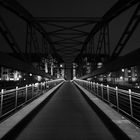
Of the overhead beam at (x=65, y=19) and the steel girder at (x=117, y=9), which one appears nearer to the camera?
the steel girder at (x=117, y=9)

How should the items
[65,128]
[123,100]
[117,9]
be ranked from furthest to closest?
1. [117,9]
2. [123,100]
3. [65,128]

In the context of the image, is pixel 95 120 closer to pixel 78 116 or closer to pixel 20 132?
pixel 78 116

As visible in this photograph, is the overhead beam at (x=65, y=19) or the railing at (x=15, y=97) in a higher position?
the overhead beam at (x=65, y=19)

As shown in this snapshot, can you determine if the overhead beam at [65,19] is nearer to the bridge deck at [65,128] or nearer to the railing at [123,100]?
the railing at [123,100]

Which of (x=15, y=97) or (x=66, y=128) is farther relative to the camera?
(x=15, y=97)

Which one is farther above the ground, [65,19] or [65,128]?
[65,19]

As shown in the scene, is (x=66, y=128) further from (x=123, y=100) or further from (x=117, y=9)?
(x=117, y=9)

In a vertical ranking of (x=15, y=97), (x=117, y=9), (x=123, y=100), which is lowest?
(x=123, y=100)

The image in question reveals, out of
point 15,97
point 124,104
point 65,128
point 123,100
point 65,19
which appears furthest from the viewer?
point 65,19

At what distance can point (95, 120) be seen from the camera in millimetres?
6160

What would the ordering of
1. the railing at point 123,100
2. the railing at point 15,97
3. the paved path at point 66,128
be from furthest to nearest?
the railing at point 15,97 → the railing at point 123,100 → the paved path at point 66,128

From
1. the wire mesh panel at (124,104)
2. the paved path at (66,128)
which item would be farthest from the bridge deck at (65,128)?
the wire mesh panel at (124,104)

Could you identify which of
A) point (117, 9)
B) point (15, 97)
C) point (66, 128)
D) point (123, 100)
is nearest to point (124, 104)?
point (123, 100)

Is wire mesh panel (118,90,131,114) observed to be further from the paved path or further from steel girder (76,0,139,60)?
steel girder (76,0,139,60)
